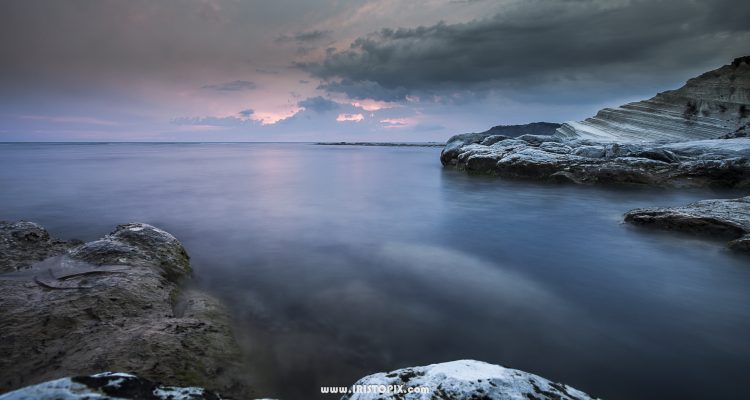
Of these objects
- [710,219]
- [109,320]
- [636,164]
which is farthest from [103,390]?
[636,164]

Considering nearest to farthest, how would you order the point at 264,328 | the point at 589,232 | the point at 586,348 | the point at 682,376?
the point at 682,376 → the point at 586,348 → the point at 264,328 → the point at 589,232

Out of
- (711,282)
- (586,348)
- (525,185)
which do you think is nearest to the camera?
(586,348)

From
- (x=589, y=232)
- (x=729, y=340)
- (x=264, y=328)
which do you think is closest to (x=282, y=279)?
(x=264, y=328)

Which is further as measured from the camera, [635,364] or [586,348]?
[586,348]

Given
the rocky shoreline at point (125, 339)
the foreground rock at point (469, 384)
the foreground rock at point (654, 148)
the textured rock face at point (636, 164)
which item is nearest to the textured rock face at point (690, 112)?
the foreground rock at point (654, 148)

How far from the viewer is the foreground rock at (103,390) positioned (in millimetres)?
1364

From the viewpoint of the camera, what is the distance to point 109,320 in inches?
124

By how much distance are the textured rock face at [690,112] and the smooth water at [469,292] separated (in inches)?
1019

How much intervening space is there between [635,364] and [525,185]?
42.0 ft

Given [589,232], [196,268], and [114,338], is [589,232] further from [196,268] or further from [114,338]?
[114,338]

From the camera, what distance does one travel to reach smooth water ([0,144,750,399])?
3.23 meters

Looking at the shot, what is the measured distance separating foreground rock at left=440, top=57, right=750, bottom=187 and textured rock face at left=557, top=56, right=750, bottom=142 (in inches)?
2.4

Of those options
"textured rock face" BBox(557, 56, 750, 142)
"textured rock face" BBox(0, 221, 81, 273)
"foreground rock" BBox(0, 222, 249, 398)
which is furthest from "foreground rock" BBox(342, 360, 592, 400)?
"textured rock face" BBox(557, 56, 750, 142)

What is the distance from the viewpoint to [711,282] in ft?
16.6
